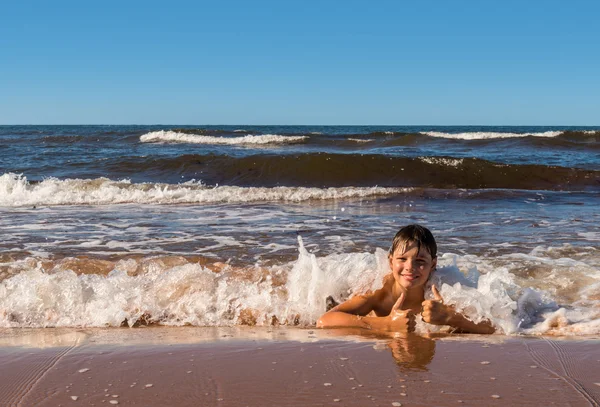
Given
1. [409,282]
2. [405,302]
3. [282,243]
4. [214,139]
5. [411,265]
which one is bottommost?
[282,243]

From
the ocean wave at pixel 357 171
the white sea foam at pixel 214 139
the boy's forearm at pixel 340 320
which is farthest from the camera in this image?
the white sea foam at pixel 214 139

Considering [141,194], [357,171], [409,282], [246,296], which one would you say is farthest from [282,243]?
[357,171]

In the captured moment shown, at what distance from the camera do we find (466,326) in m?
3.59

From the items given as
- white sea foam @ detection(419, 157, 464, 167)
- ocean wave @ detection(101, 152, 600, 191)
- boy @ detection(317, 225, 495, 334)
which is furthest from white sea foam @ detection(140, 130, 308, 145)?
boy @ detection(317, 225, 495, 334)

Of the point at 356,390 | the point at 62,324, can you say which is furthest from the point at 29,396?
the point at 62,324

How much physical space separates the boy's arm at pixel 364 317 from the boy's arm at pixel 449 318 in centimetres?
13

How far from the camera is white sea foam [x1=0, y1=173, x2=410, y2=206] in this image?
10609mm

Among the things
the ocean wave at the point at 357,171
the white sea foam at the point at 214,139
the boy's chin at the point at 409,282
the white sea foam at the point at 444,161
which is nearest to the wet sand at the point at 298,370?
the boy's chin at the point at 409,282

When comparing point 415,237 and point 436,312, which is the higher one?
point 415,237

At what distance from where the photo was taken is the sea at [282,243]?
4.12 metres

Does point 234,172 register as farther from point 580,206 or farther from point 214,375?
point 214,375

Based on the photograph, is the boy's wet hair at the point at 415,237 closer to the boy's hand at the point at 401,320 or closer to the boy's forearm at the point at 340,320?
the boy's hand at the point at 401,320

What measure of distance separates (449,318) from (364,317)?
49cm

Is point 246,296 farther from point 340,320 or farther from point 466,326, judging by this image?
point 466,326
